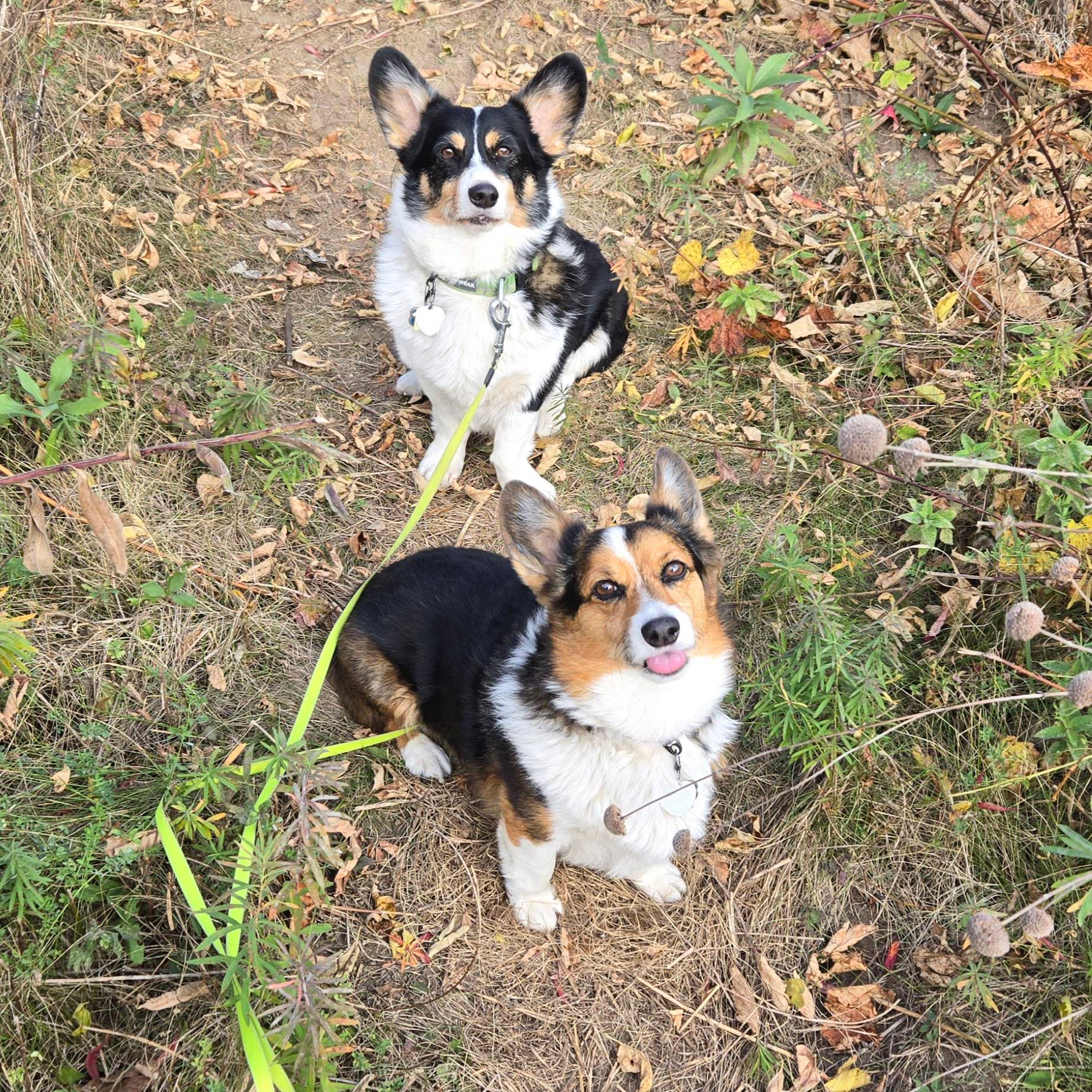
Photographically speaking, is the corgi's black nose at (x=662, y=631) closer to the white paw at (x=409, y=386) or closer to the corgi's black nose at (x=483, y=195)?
the corgi's black nose at (x=483, y=195)

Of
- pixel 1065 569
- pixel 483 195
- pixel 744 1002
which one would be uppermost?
pixel 483 195

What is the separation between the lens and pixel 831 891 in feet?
10.6

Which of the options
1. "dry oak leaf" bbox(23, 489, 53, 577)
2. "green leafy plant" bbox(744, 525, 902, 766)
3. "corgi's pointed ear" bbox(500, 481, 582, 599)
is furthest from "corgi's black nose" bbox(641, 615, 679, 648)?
"dry oak leaf" bbox(23, 489, 53, 577)

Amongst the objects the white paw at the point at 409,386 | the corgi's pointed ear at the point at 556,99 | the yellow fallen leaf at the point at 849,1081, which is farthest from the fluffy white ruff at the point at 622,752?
the corgi's pointed ear at the point at 556,99

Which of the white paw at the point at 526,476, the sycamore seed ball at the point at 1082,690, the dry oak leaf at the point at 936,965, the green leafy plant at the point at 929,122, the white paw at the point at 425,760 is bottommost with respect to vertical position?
the white paw at the point at 425,760

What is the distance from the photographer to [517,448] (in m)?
4.36

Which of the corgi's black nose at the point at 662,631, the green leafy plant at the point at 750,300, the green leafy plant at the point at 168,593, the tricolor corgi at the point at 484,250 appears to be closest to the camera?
the corgi's black nose at the point at 662,631

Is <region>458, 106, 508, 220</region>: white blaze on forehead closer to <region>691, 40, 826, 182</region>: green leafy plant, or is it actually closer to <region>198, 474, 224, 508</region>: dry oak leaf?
<region>691, 40, 826, 182</region>: green leafy plant

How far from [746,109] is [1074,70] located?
4.24ft

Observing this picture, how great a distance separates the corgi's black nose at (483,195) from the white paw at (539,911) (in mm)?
2684

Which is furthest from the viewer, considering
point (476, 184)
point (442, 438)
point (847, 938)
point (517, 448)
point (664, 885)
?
point (442, 438)

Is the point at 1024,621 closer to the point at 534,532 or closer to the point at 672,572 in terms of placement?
the point at 672,572

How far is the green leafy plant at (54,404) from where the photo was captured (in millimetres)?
3322

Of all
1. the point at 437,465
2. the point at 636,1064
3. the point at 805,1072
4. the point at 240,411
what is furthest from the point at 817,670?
the point at 240,411
